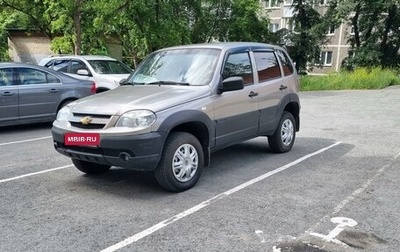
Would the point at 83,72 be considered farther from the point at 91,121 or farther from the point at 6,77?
the point at 91,121

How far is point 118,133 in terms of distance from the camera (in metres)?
4.54

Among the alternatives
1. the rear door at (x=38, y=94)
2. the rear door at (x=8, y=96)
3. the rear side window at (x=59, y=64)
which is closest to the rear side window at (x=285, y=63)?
the rear door at (x=38, y=94)

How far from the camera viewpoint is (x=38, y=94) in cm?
929

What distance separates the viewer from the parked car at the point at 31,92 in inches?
350

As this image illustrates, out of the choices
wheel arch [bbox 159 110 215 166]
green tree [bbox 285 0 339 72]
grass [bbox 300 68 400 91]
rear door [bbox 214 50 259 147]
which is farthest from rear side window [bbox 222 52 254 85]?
green tree [bbox 285 0 339 72]

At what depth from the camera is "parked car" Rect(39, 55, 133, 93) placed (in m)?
12.2

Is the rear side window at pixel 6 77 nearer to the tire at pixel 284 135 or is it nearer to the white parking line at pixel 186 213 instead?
the tire at pixel 284 135

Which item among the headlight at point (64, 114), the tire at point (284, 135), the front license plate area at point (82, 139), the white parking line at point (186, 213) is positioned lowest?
the white parking line at point (186, 213)

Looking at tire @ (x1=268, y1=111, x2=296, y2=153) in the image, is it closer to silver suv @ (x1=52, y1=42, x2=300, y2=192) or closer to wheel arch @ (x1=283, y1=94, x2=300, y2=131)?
silver suv @ (x1=52, y1=42, x2=300, y2=192)

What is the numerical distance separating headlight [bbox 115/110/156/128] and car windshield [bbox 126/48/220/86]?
3.38 feet

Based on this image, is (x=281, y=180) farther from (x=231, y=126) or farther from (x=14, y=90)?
(x=14, y=90)

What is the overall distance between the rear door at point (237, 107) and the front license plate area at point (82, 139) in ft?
5.28

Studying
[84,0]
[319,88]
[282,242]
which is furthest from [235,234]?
[319,88]

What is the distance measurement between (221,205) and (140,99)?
61.2 inches
